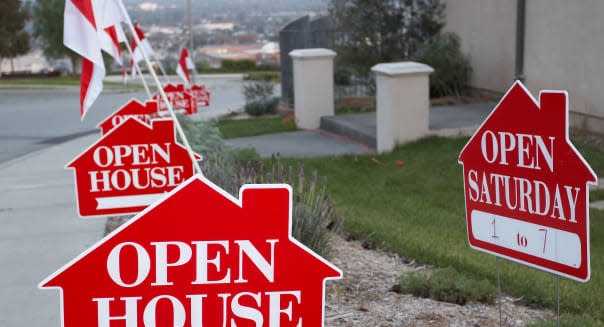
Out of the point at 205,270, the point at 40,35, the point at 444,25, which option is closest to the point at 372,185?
the point at 205,270

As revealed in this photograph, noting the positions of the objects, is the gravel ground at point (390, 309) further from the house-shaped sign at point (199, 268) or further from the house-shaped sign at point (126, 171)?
the house-shaped sign at point (199, 268)

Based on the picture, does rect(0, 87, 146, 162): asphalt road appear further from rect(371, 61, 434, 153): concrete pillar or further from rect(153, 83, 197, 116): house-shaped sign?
rect(371, 61, 434, 153): concrete pillar

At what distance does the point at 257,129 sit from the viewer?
14.9 m

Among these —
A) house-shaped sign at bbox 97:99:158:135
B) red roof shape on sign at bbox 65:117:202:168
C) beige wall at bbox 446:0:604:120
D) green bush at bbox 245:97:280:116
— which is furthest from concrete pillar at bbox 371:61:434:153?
green bush at bbox 245:97:280:116

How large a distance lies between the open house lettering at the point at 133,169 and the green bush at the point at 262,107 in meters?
16.0

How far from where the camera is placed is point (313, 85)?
1420cm

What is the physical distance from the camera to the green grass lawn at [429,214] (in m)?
4.93

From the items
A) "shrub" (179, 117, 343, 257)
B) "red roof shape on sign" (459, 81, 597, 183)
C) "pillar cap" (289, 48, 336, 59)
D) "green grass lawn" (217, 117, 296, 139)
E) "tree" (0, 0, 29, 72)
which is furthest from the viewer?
"tree" (0, 0, 29, 72)

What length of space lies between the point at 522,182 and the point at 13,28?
47.8 meters

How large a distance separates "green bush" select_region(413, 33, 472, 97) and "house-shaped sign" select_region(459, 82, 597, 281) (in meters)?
10.9

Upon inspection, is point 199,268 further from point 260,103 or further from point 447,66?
point 260,103

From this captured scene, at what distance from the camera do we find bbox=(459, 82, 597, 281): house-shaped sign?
10.7ft

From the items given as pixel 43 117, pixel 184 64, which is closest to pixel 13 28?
pixel 43 117

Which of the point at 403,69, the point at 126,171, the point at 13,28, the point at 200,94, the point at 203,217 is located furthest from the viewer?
the point at 13,28
